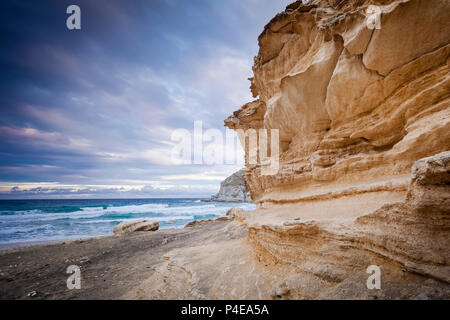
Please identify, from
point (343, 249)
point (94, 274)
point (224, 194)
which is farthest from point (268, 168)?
point (224, 194)

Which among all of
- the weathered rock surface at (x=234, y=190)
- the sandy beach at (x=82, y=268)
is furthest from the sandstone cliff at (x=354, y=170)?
the weathered rock surface at (x=234, y=190)

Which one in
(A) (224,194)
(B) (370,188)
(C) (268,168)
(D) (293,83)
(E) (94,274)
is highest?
(D) (293,83)

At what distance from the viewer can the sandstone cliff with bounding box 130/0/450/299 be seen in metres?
2.22

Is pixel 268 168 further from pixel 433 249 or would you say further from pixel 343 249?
pixel 433 249

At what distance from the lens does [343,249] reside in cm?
272

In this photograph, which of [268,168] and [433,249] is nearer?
[433,249]

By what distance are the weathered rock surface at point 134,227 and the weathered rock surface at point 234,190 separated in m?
54.8

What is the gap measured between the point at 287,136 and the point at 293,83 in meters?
1.80

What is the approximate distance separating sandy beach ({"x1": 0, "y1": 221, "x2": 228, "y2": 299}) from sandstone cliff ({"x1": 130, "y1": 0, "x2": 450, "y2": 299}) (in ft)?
4.68

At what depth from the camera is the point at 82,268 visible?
700cm

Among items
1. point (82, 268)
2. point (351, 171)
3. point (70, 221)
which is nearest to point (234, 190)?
point (70, 221)

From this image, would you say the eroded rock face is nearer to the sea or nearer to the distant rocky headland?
the distant rocky headland

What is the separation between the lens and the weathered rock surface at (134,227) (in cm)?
1418
